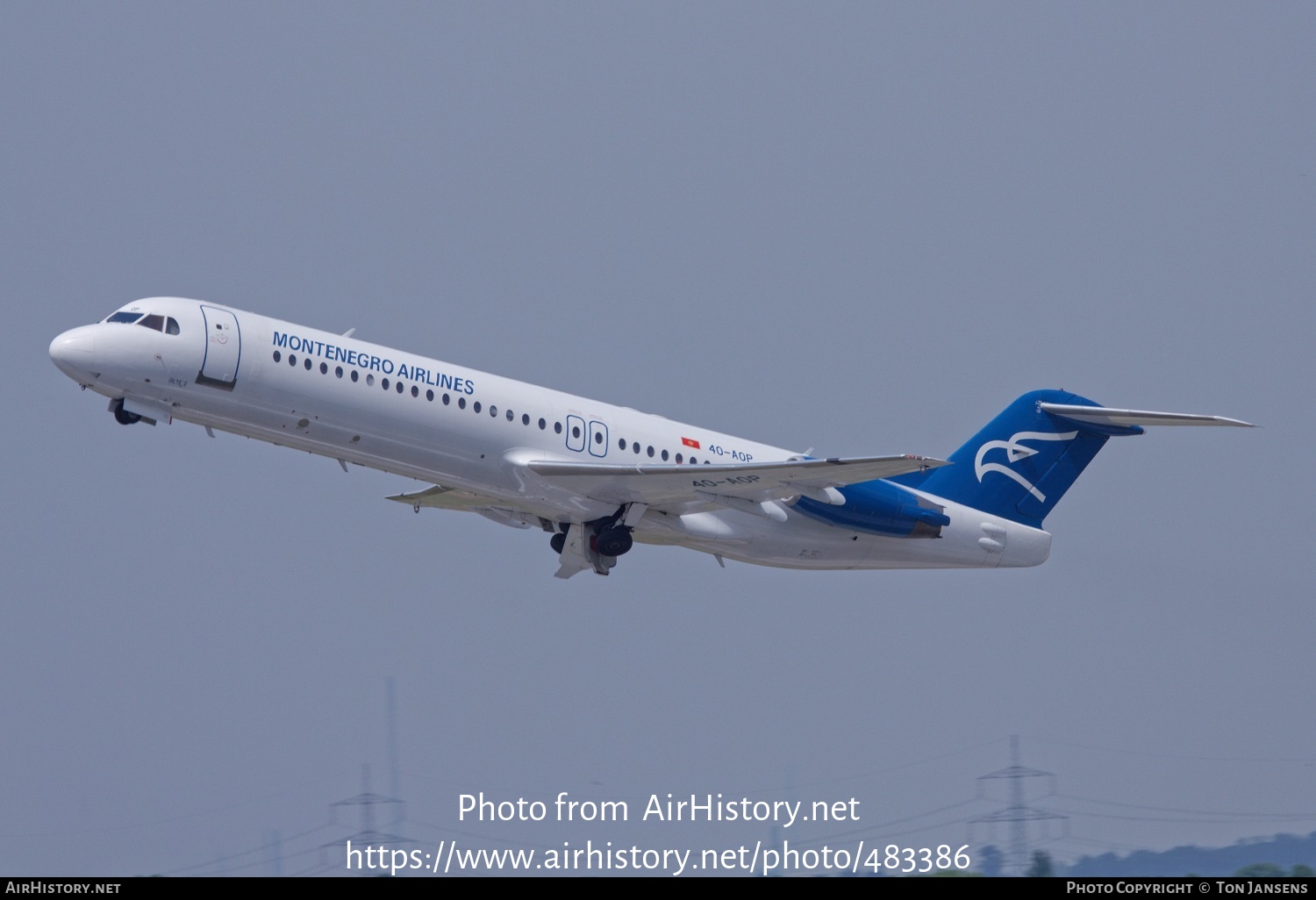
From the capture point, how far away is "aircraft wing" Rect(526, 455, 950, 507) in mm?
29438

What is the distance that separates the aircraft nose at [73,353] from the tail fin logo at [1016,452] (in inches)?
726

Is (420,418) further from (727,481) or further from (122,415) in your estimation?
(727,481)

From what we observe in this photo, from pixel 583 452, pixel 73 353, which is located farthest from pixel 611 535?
pixel 73 353

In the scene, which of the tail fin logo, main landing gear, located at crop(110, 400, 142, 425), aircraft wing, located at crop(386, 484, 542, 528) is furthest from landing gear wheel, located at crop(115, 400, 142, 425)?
the tail fin logo

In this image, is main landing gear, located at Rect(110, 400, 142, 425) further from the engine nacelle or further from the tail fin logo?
the tail fin logo

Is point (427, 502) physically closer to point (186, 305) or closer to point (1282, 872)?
point (186, 305)

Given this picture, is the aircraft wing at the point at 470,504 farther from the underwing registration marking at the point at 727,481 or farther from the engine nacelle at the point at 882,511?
the engine nacelle at the point at 882,511

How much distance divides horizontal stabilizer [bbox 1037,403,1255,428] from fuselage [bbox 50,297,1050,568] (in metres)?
3.79

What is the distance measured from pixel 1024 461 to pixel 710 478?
894 centimetres

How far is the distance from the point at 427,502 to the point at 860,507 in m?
9.01

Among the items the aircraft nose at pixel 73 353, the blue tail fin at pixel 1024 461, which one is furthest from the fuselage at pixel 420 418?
the blue tail fin at pixel 1024 461

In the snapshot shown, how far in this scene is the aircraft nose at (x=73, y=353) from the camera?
2669 cm
